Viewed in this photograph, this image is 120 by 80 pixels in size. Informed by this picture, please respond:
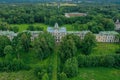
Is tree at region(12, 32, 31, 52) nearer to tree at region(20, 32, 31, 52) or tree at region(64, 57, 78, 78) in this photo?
tree at region(20, 32, 31, 52)

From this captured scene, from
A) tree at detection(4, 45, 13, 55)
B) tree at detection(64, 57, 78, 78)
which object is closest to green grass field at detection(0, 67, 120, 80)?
tree at detection(64, 57, 78, 78)

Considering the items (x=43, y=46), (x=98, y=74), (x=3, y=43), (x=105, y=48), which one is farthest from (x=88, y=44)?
(x=3, y=43)

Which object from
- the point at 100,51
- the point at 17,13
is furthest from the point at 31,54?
the point at 17,13

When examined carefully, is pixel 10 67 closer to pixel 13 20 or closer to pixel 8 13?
pixel 13 20

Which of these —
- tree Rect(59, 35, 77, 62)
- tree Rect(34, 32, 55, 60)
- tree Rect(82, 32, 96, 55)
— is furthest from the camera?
tree Rect(82, 32, 96, 55)

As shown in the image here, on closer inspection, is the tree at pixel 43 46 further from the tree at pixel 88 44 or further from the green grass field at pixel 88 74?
the tree at pixel 88 44

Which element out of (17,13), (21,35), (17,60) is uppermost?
(17,13)
